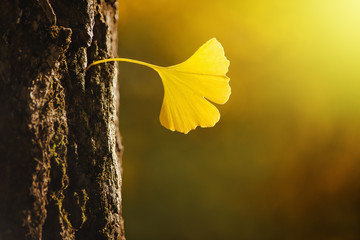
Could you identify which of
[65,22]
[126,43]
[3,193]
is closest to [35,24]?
[65,22]

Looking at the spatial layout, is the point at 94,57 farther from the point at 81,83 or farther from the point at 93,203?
the point at 93,203

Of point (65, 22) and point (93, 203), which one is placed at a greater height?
point (65, 22)

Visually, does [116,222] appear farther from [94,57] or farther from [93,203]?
[94,57]

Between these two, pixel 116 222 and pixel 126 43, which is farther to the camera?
pixel 126 43

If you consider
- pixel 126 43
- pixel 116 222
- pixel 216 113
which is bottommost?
pixel 116 222
